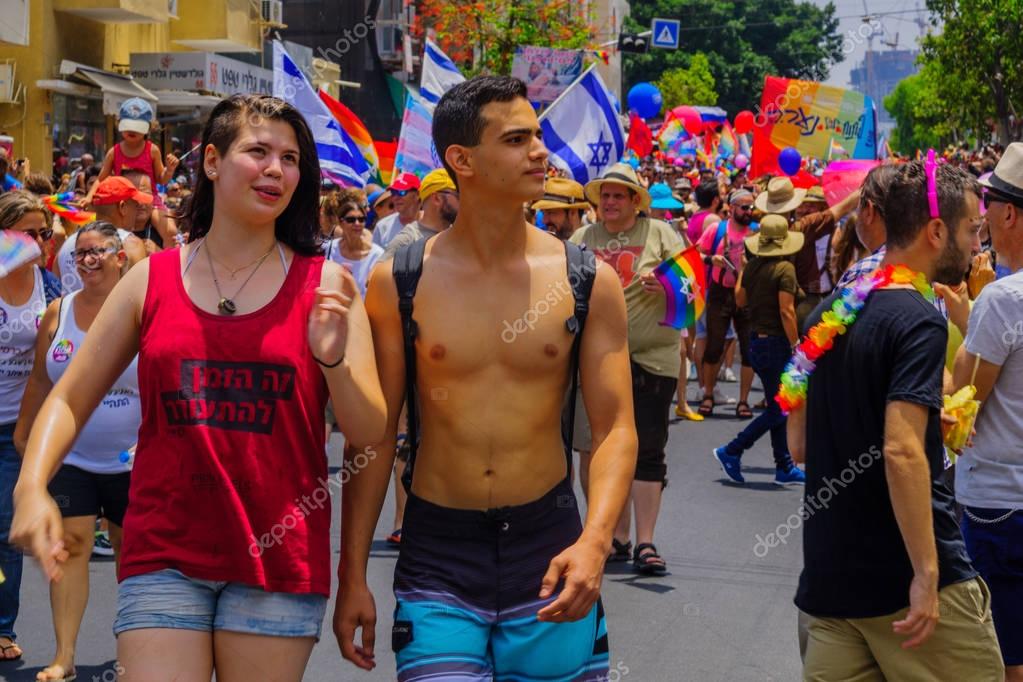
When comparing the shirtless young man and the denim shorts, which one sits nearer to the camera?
the denim shorts

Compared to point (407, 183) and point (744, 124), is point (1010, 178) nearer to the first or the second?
point (407, 183)

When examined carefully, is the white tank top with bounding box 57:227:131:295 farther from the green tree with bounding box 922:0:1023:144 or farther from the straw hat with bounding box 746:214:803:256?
the green tree with bounding box 922:0:1023:144

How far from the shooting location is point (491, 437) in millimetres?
3625

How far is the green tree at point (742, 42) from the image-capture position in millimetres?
83625

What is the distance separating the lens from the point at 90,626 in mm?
7004

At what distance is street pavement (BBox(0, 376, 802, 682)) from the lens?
20.8 ft

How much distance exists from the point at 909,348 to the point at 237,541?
1707 mm

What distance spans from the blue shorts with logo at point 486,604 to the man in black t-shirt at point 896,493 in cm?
69

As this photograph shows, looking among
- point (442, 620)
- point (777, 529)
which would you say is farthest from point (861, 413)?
point (777, 529)

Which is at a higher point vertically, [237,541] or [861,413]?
[861,413]

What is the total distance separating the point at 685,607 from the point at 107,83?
705 inches

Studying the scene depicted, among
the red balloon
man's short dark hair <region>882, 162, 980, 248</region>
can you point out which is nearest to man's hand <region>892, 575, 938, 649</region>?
man's short dark hair <region>882, 162, 980, 248</region>

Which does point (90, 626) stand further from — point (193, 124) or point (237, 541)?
point (193, 124)

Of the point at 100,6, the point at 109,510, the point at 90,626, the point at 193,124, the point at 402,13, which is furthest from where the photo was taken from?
the point at 402,13
